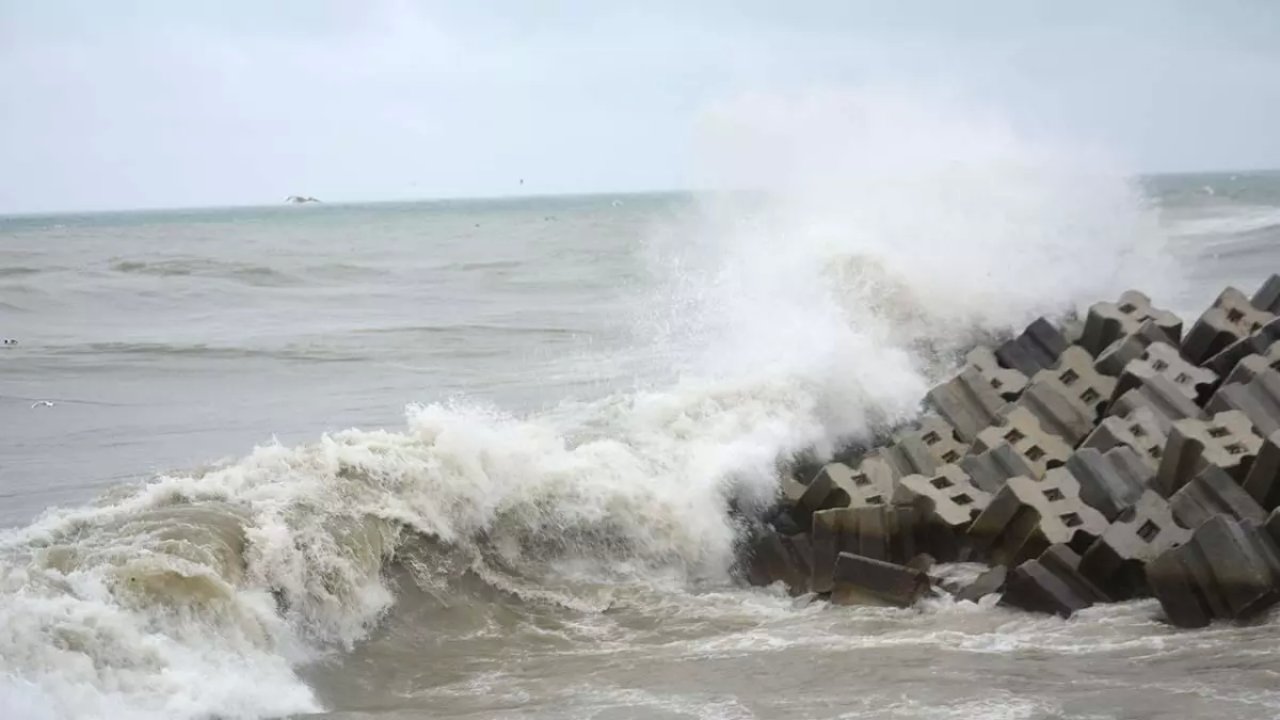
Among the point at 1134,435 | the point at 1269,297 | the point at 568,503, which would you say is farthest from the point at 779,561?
the point at 1269,297

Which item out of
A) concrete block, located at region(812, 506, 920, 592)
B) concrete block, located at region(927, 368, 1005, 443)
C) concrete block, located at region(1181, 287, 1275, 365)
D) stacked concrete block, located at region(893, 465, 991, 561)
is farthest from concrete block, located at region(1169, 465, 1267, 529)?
concrete block, located at region(1181, 287, 1275, 365)

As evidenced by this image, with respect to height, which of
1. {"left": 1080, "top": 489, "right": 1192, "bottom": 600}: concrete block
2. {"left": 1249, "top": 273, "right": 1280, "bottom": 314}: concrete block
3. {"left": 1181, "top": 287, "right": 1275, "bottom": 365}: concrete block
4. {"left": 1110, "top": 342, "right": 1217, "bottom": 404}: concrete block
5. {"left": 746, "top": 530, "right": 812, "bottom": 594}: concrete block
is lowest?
{"left": 746, "top": 530, "right": 812, "bottom": 594}: concrete block

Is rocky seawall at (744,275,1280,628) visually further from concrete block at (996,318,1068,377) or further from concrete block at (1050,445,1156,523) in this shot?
concrete block at (996,318,1068,377)

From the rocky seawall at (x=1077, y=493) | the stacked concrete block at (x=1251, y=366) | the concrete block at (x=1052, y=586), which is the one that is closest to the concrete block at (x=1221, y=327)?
the rocky seawall at (x=1077, y=493)

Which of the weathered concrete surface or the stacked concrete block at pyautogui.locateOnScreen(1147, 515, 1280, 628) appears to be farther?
the weathered concrete surface

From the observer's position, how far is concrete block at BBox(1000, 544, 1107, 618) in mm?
8531

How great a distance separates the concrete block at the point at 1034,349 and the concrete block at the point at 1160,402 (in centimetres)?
252

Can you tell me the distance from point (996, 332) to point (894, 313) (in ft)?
3.85

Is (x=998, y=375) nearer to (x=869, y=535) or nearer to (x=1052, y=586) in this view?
(x=869, y=535)

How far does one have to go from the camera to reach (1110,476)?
977 cm

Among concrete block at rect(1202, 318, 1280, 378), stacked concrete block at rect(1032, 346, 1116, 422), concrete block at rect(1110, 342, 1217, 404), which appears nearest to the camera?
concrete block at rect(1110, 342, 1217, 404)

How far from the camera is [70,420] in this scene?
52.8ft

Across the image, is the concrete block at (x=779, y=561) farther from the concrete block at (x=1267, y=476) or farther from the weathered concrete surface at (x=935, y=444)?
the concrete block at (x=1267, y=476)

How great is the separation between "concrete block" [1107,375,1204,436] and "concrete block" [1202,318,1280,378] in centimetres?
110
